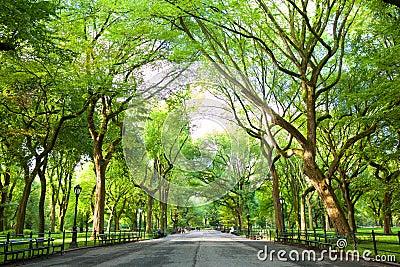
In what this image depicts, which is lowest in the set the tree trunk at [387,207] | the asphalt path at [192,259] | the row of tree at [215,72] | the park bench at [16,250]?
the asphalt path at [192,259]

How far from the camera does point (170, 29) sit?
58.0 ft


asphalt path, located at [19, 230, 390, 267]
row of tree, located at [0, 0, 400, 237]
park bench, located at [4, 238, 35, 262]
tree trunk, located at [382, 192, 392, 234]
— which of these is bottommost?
asphalt path, located at [19, 230, 390, 267]

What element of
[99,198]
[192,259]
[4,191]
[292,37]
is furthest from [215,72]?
[4,191]

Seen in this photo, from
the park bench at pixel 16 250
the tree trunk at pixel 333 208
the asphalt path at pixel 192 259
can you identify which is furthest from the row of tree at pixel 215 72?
the park bench at pixel 16 250

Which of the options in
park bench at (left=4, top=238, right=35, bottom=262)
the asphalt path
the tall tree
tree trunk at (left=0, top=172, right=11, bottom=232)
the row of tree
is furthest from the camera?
tree trunk at (left=0, top=172, right=11, bottom=232)

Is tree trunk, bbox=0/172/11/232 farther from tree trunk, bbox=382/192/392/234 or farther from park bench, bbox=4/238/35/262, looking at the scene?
tree trunk, bbox=382/192/392/234

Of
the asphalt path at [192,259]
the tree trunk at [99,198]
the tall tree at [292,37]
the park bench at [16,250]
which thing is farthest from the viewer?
the tree trunk at [99,198]

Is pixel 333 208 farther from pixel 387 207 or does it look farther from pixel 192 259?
pixel 387 207

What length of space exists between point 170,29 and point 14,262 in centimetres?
1242

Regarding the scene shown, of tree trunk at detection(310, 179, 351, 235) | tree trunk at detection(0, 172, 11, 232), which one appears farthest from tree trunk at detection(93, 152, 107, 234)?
tree trunk at detection(310, 179, 351, 235)

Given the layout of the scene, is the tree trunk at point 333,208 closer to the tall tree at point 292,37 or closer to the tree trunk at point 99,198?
the tall tree at point 292,37

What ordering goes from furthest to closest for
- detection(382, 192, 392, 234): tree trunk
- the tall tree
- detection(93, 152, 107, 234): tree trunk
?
1. detection(93, 152, 107, 234): tree trunk
2. detection(382, 192, 392, 234): tree trunk
3. the tall tree

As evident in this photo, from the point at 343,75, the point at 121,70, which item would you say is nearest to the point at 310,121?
the point at 343,75

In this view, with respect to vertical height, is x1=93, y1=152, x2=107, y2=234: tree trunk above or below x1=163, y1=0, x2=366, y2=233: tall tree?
below
